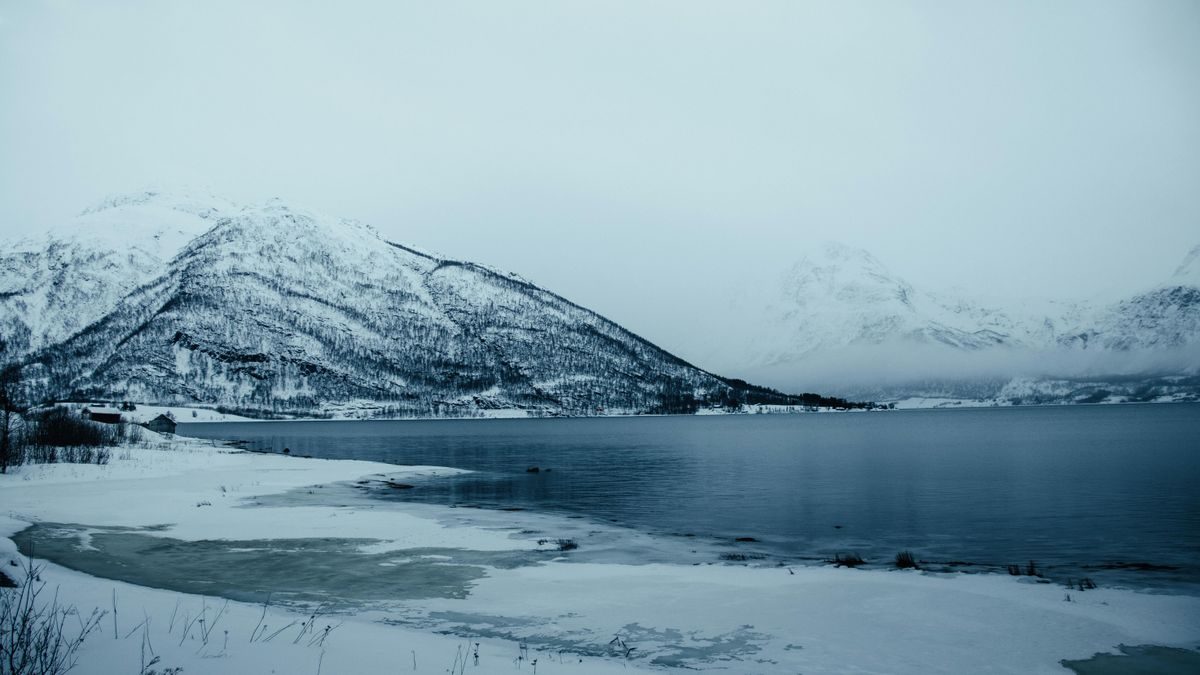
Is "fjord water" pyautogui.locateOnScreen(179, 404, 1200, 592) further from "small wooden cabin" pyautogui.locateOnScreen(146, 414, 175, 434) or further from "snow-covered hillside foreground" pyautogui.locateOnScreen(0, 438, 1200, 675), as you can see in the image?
"small wooden cabin" pyautogui.locateOnScreen(146, 414, 175, 434)

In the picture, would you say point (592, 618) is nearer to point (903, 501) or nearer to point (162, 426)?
point (903, 501)

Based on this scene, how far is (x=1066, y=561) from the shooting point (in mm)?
25625

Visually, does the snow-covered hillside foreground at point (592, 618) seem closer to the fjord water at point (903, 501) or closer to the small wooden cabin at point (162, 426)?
the fjord water at point (903, 501)

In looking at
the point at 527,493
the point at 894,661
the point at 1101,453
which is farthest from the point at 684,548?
the point at 1101,453

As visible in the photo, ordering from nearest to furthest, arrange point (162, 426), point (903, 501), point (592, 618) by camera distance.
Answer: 1. point (592, 618)
2. point (903, 501)
3. point (162, 426)

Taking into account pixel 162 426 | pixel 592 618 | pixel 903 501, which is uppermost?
pixel 162 426

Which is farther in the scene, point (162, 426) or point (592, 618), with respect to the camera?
point (162, 426)

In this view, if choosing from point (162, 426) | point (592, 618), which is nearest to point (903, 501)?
point (592, 618)

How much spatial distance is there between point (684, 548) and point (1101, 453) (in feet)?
246

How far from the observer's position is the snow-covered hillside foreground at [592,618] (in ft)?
39.8

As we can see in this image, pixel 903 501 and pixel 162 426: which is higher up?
pixel 162 426

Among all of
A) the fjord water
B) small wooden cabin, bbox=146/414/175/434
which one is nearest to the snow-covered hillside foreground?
the fjord water

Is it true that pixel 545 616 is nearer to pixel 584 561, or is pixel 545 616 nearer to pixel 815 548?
pixel 584 561

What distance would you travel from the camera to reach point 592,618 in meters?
16.4
